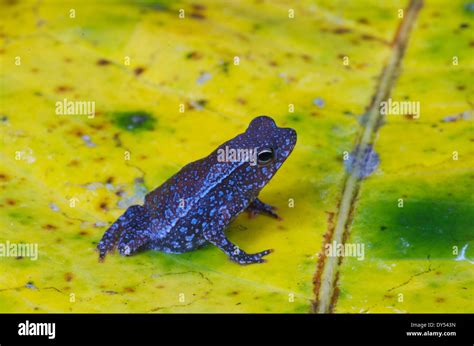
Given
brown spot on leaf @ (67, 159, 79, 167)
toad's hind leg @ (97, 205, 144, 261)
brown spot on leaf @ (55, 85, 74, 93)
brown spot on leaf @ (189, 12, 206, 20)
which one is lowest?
toad's hind leg @ (97, 205, 144, 261)

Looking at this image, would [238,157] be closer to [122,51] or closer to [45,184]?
[45,184]

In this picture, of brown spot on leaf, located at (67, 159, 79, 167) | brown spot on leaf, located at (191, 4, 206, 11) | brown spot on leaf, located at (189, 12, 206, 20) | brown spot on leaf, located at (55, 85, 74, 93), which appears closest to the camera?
brown spot on leaf, located at (67, 159, 79, 167)

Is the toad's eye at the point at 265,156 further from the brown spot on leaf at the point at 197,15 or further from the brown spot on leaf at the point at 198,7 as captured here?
the brown spot on leaf at the point at 198,7

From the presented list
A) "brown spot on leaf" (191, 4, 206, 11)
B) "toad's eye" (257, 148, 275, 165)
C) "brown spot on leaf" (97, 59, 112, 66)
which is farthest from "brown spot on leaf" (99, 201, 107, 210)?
"brown spot on leaf" (191, 4, 206, 11)

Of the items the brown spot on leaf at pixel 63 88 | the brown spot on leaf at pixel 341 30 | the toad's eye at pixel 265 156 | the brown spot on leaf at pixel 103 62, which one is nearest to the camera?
the toad's eye at pixel 265 156

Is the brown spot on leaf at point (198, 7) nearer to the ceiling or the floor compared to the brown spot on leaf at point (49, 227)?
nearer to the ceiling

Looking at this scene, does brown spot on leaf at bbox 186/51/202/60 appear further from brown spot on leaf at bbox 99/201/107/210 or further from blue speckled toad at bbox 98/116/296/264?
brown spot on leaf at bbox 99/201/107/210

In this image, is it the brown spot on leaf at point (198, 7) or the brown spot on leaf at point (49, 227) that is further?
the brown spot on leaf at point (198, 7)

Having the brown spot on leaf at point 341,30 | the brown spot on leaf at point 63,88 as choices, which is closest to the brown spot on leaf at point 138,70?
the brown spot on leaf at point 63,88

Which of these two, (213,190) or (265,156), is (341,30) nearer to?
(265,156)
